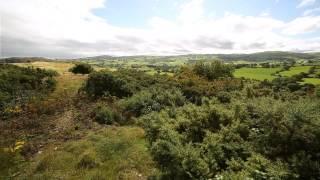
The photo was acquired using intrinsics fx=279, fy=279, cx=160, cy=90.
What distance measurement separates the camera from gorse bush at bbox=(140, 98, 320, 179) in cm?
568

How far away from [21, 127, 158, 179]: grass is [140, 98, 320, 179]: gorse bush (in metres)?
1.26

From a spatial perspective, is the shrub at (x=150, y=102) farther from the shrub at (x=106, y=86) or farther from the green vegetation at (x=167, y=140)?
the shrub at (x=106, y=86)

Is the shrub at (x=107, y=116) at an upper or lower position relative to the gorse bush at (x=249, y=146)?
lower

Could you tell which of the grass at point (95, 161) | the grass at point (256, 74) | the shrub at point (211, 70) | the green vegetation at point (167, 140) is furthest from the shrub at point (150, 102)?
the grass at point (256, 74)

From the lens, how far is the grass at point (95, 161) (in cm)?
842

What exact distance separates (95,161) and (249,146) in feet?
16.5

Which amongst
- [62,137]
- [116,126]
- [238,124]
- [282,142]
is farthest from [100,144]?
[282,142]

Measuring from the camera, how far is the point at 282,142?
6.27 m

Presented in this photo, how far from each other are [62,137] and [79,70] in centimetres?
2539

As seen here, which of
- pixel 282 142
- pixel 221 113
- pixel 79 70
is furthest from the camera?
pixel 79 70

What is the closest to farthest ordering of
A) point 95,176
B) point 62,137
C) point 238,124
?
point 238,124, point 95,176, point 62,137

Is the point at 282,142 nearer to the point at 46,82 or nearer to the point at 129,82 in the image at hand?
the point at 129,82

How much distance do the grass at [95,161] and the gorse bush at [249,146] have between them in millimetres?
1263

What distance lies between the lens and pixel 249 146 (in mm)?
6789
